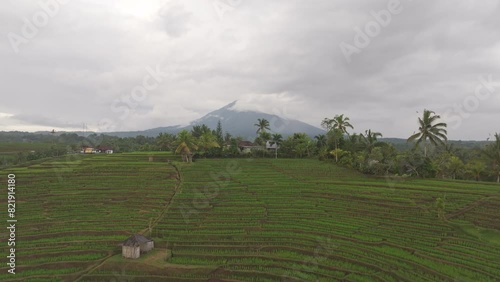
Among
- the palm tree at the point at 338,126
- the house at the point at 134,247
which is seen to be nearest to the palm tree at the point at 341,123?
the palm tree at the point at 338,126

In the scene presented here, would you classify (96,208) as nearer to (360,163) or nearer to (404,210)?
(404,210)

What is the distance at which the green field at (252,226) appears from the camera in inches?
890

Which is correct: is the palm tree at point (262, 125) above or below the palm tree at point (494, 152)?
above

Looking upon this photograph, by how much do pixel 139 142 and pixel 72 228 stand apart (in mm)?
107753

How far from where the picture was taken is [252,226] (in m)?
30.2

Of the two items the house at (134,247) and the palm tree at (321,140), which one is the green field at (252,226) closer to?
the house at (134,247)

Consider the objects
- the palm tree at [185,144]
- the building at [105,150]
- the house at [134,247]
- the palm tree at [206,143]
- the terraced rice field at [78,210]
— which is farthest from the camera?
the building at [105,150]

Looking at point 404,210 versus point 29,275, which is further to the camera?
point 404,210

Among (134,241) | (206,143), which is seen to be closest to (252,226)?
(134,241)

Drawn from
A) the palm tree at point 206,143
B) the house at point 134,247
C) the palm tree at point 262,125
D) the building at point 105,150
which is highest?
the palm tree at point 262,125

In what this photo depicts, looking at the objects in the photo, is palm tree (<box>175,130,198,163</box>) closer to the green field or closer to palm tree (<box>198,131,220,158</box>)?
palm tree (<box>198,131,220,158</box>)

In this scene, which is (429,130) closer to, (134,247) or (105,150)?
(134,247)

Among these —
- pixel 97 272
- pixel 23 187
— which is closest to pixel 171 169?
pixel 23 187

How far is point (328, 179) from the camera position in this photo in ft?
151
